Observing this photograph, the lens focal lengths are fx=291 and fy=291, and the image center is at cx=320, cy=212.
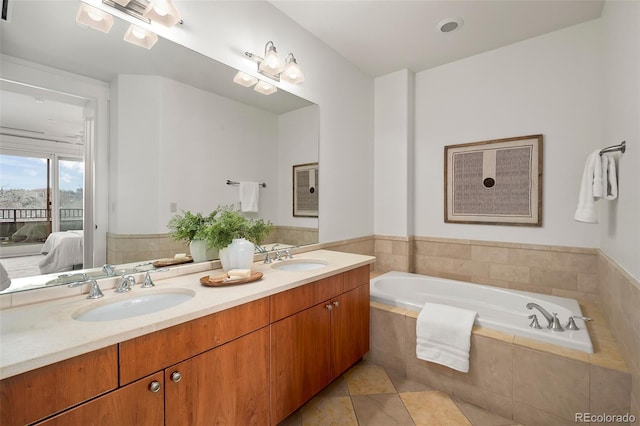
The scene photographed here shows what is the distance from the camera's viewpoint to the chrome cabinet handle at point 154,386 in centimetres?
98

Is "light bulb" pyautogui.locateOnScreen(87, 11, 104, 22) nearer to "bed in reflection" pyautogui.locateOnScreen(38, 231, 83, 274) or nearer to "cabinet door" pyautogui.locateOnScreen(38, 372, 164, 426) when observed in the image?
"bed in reflection" pyautogui.locateOnScreen(38, 231, 83, 274)

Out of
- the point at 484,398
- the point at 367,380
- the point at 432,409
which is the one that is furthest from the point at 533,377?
the point at 367,380

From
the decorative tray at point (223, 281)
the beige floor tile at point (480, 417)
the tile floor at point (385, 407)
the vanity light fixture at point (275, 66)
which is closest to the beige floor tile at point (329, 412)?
the tile floor at point (385, 407)

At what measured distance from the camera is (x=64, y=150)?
4.31 feet

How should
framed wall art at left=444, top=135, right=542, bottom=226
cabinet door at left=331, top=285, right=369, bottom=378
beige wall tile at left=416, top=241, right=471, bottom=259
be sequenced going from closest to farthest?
cabinet door at left=331, top=285, right=369, bottom=378
framed wall art at left=444, top=135, right=542, bottom=226
beige wall tile at left=416, top=241, right=471, bottom=259

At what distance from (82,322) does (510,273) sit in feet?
9.90

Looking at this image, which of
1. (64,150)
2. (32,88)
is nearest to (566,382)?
(64,150)

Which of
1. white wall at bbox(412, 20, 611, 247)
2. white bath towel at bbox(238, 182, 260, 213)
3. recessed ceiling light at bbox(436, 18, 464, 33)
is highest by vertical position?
recessed ceiling light at bbox(436, 18, 464, 33)

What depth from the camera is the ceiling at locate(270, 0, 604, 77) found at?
2.11m

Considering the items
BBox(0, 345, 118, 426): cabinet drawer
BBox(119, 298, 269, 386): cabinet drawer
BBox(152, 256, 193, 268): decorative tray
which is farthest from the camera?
BBox(152, 256, 193, 268): decorative tray

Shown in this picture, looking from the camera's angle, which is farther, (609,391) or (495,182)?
(495,182)

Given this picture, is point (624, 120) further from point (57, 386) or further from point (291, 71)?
point (57, 386)

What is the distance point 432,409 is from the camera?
1754 mm

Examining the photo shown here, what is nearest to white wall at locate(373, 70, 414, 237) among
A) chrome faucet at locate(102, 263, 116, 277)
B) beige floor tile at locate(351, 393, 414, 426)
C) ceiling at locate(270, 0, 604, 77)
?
ceiling at locate(270, 0, 604, 77)
